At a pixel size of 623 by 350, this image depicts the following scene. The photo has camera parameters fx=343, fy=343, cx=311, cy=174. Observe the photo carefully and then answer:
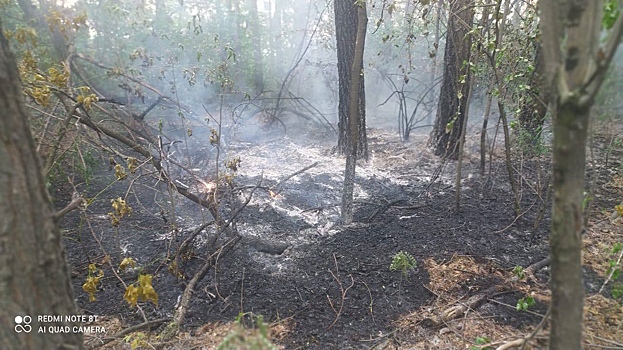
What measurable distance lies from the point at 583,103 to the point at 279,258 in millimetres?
2241

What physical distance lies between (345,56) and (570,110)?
3.87 meters

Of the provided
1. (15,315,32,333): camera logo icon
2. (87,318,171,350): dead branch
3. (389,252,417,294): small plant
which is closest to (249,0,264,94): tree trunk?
(389,252,417,294): small plant

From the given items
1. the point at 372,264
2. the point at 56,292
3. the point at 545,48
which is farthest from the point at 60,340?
the point at 372,264

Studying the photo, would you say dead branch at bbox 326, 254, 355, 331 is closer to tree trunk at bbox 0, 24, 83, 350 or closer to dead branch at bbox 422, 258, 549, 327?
dead branch at bbox 422, 258, 549, 327

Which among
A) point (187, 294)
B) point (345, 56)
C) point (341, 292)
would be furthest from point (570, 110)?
point (345, 56)

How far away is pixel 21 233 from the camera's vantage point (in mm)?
962

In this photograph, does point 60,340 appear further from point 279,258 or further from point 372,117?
point 372,117

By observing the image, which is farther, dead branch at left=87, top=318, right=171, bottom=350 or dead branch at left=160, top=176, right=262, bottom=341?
dead branch at left=160, top=176, right=262, bottom=341

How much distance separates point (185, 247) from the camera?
2.58 m

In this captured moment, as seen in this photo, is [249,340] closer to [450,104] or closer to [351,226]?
[351,226]

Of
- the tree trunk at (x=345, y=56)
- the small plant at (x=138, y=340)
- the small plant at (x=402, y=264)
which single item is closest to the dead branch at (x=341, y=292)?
the small plant at (x=402, y=264)

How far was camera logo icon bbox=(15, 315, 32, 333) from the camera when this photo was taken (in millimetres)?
959

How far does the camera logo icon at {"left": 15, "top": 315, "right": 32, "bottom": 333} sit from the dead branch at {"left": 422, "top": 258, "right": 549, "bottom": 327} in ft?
5.99

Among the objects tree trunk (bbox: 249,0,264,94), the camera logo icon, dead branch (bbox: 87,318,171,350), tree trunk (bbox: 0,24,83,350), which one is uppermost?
tree trunk (bbox: 249,0,264,94)
